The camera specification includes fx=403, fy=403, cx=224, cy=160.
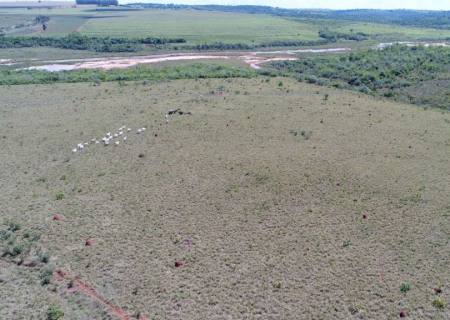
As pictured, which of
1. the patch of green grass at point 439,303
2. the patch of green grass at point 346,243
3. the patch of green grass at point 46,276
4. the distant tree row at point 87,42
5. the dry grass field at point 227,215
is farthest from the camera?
the distant tree row at point 87,42

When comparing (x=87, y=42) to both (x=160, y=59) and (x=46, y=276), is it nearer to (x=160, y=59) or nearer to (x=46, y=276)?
(x=160, y=59)

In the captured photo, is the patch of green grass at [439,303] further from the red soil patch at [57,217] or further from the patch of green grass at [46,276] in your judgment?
the red soil patch at [57,217]

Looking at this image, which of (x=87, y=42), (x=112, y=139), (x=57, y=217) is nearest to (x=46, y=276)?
(x=57, y=217)

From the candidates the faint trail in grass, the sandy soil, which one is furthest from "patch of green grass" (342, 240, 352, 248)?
the sandy soil

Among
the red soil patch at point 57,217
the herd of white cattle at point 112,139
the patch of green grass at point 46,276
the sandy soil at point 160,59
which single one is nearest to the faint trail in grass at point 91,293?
the patch of green grass at point 46,276

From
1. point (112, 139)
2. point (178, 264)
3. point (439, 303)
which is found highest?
point (112, 139)

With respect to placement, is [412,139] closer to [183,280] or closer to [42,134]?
[183,280]

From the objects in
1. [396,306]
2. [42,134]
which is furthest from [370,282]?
[42,134]
